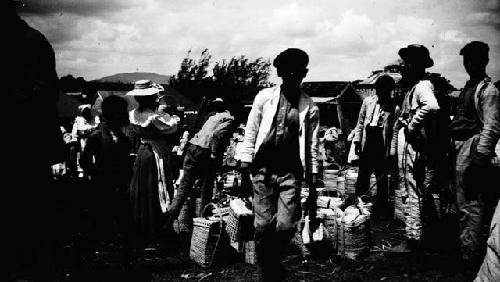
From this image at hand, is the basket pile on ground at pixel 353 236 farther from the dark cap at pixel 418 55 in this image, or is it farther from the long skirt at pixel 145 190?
the long skirt at pixel 145 190

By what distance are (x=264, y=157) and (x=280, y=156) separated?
0.17 metres

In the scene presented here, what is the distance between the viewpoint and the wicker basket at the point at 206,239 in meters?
5.76

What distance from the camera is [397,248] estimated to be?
631cm

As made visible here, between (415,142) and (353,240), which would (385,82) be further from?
(353,240)

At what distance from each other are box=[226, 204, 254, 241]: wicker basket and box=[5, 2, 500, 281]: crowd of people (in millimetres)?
839

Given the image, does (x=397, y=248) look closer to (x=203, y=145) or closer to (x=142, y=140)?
(x=203, y=145)

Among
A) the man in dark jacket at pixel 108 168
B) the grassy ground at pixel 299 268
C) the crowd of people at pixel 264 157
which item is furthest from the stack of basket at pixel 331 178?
the man in dark jacket at pixel 108 168

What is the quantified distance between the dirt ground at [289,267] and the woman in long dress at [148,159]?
53 cm

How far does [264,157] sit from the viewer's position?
474cm

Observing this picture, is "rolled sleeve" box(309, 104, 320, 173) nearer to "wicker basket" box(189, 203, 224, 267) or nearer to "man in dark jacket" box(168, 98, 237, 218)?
"wicker basket" box(189, 203, 224, 267)

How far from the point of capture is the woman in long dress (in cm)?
662

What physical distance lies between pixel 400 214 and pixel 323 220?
92.3 inches

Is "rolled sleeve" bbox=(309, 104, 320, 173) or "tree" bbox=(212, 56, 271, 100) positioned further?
"tree" bbox=(212, 56, 271, 100)

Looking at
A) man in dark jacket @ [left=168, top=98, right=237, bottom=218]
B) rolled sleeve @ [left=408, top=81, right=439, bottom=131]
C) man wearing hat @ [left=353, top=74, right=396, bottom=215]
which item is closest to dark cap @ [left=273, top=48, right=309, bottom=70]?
rolled sleeve @ [left=408, top=81, right=439, bottom=131]
